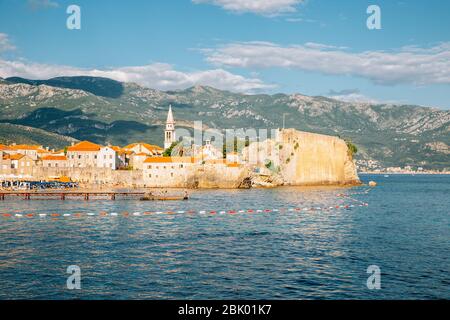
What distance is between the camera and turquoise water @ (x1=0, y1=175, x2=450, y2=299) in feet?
74.6

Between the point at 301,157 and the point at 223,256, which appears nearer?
the point at 223,256

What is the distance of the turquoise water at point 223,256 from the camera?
74.6ft

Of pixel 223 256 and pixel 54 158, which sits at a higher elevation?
pixel 54 158

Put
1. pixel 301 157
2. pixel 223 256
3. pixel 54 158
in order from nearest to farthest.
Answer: pixel 223 256
pixel 54 158
pixel 301 157

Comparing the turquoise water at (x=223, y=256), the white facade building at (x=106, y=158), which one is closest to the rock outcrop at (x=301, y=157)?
the white facade building at (x=106, y=158)

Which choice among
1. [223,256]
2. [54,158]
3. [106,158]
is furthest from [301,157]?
[223,256]

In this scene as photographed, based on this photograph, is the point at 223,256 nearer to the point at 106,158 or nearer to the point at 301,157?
the point at 301,157

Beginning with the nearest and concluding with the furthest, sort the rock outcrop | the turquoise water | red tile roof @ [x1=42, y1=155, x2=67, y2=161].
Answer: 1. the turquoise water
2. red tile roof @ [x1=42, y1=155, x2=67, y2=161]
3. the rock outcrop

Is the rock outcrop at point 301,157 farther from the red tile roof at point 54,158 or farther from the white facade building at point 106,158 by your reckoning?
the red tile roof at point 54,158

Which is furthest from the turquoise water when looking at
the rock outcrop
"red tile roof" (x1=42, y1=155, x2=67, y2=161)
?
"red tile roof" (x1=42, y1=155, x2=67, y2=161)

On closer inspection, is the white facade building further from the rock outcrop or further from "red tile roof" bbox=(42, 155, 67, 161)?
the rock outcrop

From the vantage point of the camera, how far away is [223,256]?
30.8 metres
